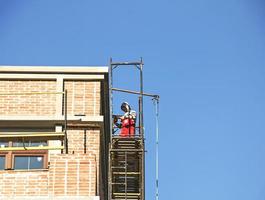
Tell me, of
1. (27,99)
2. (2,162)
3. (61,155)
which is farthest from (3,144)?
(61,155)

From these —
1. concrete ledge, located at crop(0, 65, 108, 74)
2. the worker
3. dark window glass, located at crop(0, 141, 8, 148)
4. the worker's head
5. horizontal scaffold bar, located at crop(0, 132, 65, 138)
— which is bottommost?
dark window glass, located at crop(0, 141, 8, 148)

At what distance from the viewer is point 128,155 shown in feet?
89.3

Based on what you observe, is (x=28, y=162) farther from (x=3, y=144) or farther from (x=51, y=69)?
(x=51, y=69)

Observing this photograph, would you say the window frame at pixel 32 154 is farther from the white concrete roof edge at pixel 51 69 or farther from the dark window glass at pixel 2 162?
the white concrete roof edge at pixel 51 69

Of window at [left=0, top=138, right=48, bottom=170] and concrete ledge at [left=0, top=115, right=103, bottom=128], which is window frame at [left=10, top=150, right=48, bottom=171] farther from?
concrete ledge at [left=0, top=115, right=103, bottom=128]

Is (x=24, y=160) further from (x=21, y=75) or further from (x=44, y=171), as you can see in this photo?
(x=21, y=75)

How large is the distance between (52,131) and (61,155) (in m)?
2.13

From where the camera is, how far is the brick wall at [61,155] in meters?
22.3

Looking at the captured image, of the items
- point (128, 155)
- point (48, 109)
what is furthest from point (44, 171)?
point (128, 155)

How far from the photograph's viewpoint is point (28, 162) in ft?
77.7

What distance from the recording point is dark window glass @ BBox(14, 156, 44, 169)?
23.6 metres

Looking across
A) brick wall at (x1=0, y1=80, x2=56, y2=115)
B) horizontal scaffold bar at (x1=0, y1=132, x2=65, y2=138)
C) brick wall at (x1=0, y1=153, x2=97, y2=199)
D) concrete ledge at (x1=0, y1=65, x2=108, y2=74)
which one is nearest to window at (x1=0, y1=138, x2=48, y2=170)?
horizontal scaffold bar at (x1=0, y1=132, x2=65, y2=138)

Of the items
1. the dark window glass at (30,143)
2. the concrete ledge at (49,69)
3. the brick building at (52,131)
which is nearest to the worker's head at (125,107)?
the brick building at (52,131)

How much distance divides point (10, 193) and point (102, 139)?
3620mm
